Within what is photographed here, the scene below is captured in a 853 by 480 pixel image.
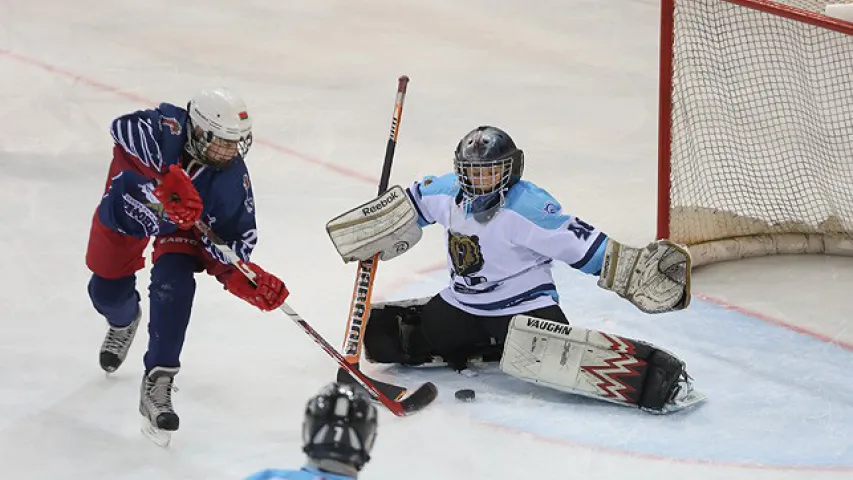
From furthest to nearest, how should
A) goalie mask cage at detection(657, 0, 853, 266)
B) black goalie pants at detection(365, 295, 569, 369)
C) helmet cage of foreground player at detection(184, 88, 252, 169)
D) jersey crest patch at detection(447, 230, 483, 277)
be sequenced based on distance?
goalie mask cage at detection(657, 0, 853, 266), black goalie pants at detection(365, 295, 569, 369), jersey crest patch at detection(447, 230, 483, 277), helmet cage of foreground player at detection(184, 88, 252, 169)

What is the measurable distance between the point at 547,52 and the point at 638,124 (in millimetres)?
1245

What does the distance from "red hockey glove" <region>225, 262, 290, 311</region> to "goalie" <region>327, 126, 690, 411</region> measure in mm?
585

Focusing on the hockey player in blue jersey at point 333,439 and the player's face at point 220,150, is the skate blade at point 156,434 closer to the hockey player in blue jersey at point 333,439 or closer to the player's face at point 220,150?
the player's face at point 220,150

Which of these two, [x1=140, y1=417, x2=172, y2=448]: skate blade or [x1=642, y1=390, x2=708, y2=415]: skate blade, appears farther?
[x1=642, y1=390, x2=708, y2=415]: skate blade

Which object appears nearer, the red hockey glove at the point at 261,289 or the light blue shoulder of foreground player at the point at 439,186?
the red hockey glove at the point at 261,289

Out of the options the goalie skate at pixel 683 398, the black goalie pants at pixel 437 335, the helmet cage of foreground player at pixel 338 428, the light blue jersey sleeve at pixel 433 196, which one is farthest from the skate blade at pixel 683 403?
the helmet cage of foreground player at pixel 338 428

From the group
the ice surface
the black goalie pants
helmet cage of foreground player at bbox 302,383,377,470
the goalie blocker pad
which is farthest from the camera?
the black goalie pants

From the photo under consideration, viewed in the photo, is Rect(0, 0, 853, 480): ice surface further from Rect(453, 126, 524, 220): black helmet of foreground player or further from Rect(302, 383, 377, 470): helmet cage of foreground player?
Rect(302, 383, 377, 470): helmet cage of foreground player

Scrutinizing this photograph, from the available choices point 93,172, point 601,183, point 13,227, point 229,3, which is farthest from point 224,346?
point 229,3

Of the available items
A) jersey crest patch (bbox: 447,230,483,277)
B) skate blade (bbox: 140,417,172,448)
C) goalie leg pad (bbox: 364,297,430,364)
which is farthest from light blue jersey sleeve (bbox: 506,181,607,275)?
skate blade (bbox: 140,417,172,448)

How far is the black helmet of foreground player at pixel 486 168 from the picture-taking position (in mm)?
3793

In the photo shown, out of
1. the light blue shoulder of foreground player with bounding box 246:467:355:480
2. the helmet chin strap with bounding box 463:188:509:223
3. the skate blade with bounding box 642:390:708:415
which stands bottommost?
the skate blade with bounding box 642:390:708:415

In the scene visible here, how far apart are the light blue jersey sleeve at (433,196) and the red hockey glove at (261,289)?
0.64 meters

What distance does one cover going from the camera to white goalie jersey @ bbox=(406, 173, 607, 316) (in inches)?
150
